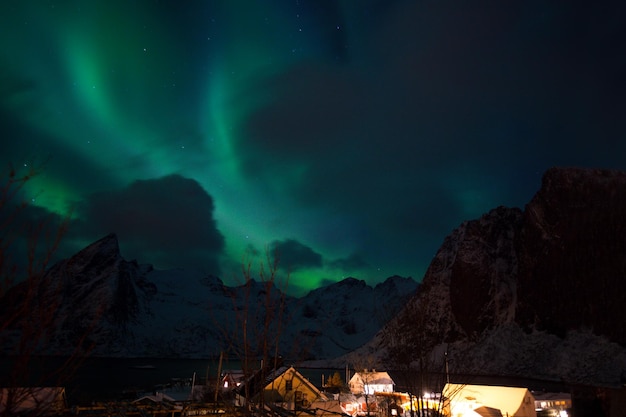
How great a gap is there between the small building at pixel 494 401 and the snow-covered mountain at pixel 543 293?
241 feet

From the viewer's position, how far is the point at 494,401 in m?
35.2

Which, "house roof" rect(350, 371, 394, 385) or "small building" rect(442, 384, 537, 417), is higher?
"house roof" rect(350, 371, 394, 385)

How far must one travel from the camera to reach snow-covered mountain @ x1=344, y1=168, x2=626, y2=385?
105938mm

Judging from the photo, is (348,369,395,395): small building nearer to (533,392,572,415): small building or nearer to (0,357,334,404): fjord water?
(0,357,334,404): fjord water

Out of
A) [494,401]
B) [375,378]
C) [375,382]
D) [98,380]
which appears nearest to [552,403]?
[494,401]

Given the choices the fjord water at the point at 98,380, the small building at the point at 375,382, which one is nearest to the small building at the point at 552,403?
the small building at the point at 375,382

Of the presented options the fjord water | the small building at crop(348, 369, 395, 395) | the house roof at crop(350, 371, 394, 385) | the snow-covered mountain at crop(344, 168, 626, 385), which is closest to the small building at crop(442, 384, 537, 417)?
the fjord water

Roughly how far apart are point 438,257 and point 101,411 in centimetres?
16830

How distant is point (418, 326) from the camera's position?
146 metres

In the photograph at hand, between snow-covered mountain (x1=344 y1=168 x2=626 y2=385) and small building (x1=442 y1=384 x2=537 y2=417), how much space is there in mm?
73564

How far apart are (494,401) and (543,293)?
10207 cm

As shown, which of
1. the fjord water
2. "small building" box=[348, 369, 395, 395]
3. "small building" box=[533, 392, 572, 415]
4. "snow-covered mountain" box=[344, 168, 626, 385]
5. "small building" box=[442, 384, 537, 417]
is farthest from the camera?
"snow-covered mountain" box=[344, 168, 626, 385]

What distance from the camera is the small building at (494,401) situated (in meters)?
34.4

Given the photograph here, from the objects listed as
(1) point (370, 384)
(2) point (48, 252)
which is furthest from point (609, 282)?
(2) point (48, 252)
